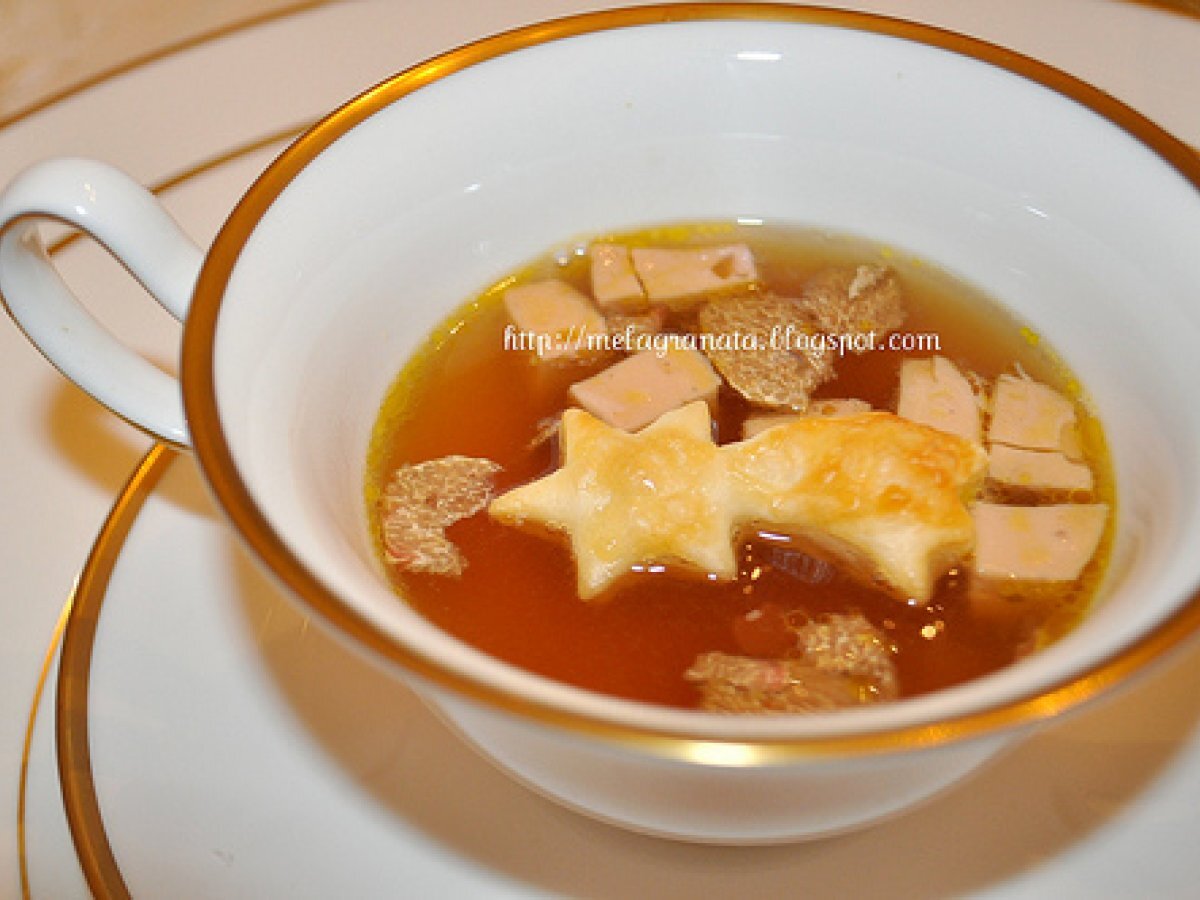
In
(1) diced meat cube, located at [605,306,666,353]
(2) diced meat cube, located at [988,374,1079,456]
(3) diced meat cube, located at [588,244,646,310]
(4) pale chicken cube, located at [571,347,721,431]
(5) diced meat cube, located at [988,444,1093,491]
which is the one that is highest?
(3) diced meat cube, located at [588,244,646,310]

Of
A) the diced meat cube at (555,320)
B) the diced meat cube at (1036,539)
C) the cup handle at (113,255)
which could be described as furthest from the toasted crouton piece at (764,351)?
the cup handle at (113,255)

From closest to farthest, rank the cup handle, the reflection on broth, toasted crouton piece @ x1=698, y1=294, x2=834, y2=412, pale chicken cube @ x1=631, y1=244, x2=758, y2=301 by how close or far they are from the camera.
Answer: the cup handle → the reflection on broth → toasted crouton piece @ x1=698, y1=294, x2=834, y2=412 → pale chicken cube @ x1=631, y1=244, x2=758, y2=301

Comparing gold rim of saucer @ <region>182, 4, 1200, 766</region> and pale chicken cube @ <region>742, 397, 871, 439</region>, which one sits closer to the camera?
gold rim of saucer @ <region>182, 4, 1200, 766</region>

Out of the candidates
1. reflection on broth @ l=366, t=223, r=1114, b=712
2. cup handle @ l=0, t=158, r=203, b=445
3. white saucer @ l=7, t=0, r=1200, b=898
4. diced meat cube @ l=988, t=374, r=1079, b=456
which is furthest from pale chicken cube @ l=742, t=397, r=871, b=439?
cup handle @ l=0, t=158, r=203, b=445

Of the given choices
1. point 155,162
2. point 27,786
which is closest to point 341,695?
point 27,786

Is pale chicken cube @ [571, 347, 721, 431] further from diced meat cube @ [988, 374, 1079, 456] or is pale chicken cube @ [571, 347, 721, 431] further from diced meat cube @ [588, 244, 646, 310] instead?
diced meat cube @ [988, 374, 1079, 456]

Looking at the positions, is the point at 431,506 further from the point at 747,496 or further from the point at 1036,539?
the point at 1036,539
